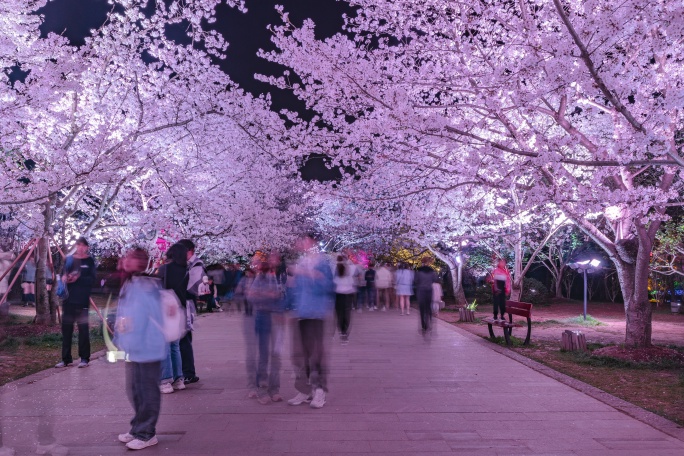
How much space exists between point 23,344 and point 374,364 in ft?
23.0

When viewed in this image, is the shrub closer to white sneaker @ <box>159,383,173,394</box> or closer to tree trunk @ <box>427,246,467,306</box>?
tree trunk @ <box>427,246,467,306</box>

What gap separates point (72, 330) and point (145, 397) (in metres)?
4.71

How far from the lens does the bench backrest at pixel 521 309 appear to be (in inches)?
463

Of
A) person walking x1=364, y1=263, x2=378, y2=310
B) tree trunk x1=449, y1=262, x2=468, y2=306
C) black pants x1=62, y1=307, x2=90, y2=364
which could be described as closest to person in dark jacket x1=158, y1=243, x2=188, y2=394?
black pants x1=62, y1=307, x2=90, y2=364

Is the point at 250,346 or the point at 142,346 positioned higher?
the point at 142,346

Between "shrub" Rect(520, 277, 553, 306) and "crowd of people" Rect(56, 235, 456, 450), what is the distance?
26.1 meters

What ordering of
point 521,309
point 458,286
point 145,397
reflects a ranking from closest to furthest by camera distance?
point 145,397 → point 521,309 → point 458,286

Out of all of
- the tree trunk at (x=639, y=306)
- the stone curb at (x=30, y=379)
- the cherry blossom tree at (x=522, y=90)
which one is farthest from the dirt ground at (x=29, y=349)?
the tree trunk at (x=639, y=306)

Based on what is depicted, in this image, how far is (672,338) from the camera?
50.5 feet

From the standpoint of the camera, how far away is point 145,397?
5.18 metres

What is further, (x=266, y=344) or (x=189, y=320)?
(x=189, y=320)

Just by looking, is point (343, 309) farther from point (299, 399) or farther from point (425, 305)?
point (299, 399)

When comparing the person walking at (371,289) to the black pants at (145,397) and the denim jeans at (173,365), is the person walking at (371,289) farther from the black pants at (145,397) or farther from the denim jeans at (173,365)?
the black pants at (145,397)

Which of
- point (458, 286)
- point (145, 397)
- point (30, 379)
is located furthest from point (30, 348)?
point (458, 286)
